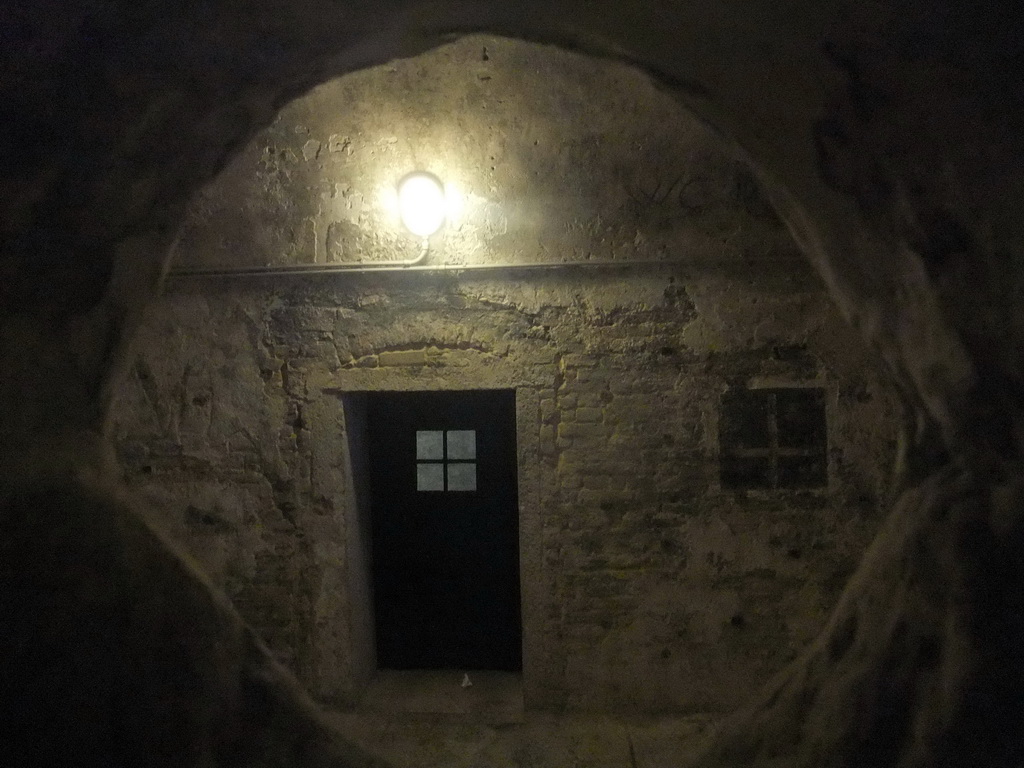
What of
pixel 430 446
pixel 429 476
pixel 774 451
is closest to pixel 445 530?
pixel 429 476

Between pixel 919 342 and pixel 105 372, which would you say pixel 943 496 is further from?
pixel 105 372

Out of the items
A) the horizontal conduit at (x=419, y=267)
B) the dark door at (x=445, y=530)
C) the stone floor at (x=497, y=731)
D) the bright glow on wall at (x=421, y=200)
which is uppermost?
the bright glow on wall at (x=421, y=200)

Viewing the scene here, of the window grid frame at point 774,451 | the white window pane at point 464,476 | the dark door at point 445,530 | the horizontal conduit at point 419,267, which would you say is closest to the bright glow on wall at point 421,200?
the horizontal conduit at point 419,267

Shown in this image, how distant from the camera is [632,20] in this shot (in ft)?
5.01

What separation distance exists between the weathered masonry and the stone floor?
0.16 m

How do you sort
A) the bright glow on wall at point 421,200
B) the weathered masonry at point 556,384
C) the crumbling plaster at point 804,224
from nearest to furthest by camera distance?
1. the crumbling plaster at point 804,224
2. the bright glow on wall at point 421,200
3. the weathered masonry at point 556,384

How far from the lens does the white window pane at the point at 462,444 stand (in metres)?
4.87

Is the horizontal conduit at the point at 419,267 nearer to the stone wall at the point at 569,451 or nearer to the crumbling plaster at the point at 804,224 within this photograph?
the stone wall at the point at 569,451

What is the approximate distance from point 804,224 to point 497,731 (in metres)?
3.54

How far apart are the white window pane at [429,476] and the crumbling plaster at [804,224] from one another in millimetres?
3227

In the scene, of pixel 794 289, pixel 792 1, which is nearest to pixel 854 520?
pixel 794 289

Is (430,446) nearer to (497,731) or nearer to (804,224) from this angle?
(497,731)

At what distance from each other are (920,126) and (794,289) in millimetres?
2979

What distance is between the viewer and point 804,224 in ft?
5.56
